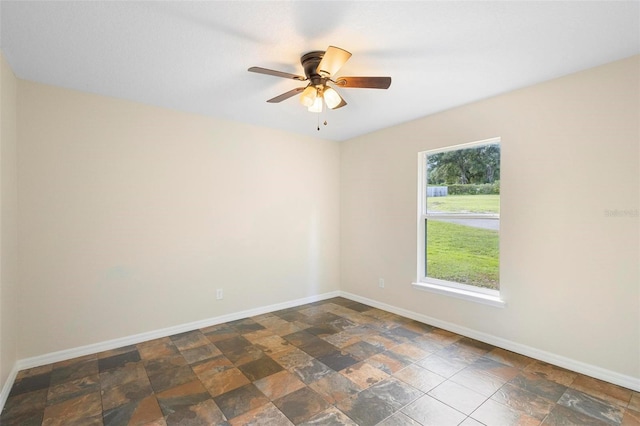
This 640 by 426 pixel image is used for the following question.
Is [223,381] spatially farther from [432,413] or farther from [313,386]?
[432,413]

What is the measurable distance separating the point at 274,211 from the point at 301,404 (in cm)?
254

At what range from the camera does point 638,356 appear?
2.22 m

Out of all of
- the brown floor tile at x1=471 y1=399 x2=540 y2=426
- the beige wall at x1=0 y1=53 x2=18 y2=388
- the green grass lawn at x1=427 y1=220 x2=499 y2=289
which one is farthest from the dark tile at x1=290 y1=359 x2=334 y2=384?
the beige wall at x1=0 y1=53 x2=18 y2=388

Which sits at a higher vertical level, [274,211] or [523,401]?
[274,211]

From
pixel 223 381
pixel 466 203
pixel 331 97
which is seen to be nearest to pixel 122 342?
pixel 223 381

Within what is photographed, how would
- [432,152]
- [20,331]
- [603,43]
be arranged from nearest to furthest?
[603,43]
[20,331]
[432,152]

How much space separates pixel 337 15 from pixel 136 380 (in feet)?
10.1

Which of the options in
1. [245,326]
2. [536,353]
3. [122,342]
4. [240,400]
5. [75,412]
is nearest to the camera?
[75,412]

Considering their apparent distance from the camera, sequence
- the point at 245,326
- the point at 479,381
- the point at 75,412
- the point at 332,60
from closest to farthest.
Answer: the point at 332,60 < the point at 75,412 < the point at 479,381 < the point at 245,326

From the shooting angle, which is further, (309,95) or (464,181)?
(464,181)

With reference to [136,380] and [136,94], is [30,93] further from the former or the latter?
[136,380]

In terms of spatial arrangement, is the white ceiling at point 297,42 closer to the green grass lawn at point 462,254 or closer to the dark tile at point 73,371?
the green grass lawn at point 462,254

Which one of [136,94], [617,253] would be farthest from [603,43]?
[136,94]

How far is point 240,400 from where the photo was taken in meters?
2.14
